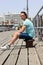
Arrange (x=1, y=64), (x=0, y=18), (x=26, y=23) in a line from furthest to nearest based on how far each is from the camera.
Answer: (x=0, y=18) < (x=26, y=23) < (x=1, y=64)

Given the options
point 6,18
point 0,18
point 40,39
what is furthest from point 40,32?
point 6,18

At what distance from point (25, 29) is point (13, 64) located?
4650 millimetres

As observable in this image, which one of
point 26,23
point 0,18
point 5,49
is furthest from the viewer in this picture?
point 0,18

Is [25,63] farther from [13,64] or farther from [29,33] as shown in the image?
[29,33]

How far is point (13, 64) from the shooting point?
6.33m

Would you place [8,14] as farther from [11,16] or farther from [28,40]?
[28,40]

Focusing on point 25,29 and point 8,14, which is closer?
point 25,29

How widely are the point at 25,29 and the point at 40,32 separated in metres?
3.83

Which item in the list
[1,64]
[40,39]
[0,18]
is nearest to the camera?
[1,64]

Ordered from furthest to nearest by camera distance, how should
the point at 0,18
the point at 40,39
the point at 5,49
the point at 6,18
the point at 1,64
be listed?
the point at 6,18 < the point at 0,18 < the point at 40,39 < the point at 5,49 < the point at 1,64

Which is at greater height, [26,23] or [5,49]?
[26,23]

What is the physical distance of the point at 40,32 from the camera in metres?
14.7

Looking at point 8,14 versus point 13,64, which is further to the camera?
point 8,14

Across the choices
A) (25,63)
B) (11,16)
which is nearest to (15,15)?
(11,16)
